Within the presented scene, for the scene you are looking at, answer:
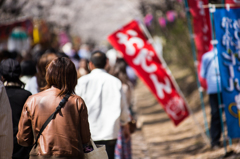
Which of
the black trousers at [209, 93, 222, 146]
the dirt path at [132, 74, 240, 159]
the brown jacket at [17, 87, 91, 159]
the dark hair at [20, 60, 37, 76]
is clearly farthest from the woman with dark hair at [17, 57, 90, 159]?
the black trousers at [209, 93, 222, 146]

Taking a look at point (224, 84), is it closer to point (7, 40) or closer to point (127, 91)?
point (127, 91)

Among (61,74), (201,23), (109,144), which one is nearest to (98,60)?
(109,144)

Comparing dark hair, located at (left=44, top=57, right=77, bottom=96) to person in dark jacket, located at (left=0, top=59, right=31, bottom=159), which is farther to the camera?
person in dark jacket, located at (left=0, top=59, right=31, bottom=159)

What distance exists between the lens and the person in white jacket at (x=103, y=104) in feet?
13.6

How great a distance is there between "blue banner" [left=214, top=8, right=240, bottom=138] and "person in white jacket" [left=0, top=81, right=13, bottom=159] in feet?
11.8

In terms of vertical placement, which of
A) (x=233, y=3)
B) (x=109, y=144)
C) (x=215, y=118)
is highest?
(x=233, y=3)

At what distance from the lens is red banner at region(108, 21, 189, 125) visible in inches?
246

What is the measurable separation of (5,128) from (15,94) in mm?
784

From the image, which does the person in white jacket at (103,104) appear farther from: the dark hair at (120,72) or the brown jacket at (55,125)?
the dark hair at (120,72)

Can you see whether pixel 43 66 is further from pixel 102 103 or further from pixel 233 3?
pixel 233 3

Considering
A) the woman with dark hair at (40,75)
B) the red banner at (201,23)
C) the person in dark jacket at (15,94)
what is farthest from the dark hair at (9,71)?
the red banner at (201,23)

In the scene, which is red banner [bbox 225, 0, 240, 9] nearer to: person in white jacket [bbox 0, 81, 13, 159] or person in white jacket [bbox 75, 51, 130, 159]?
person in white jacket [bbox 75, 51, 130, 159]

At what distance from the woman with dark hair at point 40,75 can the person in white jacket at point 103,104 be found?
1.66 ft

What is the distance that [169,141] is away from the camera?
8367mm
